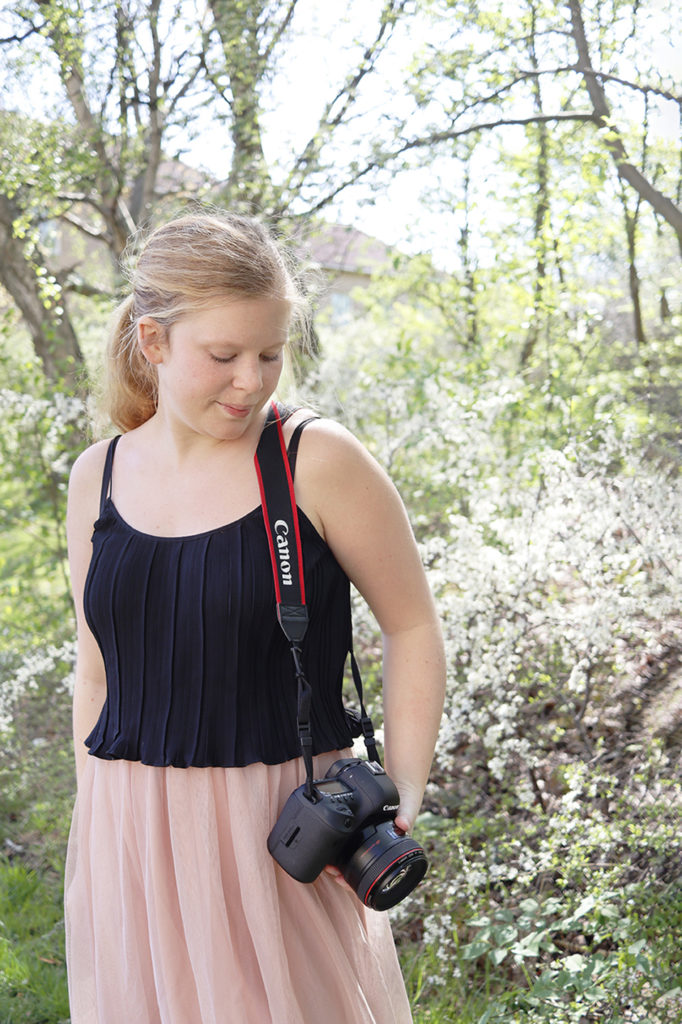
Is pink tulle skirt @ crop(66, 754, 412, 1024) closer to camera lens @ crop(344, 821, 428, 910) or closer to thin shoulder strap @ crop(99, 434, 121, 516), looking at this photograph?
camera lens @ crop(344, 821, 428, 910)

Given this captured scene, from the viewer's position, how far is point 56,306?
5.21 meters

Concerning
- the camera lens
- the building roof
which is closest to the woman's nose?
the camera lens

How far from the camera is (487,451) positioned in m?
4.06

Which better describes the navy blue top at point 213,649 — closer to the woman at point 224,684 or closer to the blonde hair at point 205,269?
the woman at point 224,684

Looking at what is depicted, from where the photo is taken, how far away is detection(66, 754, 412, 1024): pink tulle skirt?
1504 mm

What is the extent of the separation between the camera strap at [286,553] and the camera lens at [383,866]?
132 millimetres

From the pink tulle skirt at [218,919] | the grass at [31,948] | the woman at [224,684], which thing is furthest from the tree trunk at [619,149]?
the grass at [31,948]

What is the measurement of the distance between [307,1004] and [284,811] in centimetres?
33

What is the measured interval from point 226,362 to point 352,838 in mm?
833

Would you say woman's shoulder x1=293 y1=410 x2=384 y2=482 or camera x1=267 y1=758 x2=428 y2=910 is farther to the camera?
woman's shoulder x1=293 y1=410 x2=384 y2=482

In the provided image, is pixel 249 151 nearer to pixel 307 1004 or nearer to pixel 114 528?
pixel 114 528

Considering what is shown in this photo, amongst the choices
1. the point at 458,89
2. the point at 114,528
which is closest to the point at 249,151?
the point at 458,89

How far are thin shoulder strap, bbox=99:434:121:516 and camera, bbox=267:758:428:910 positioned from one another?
712 millimetres

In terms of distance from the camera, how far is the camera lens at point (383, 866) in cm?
146
